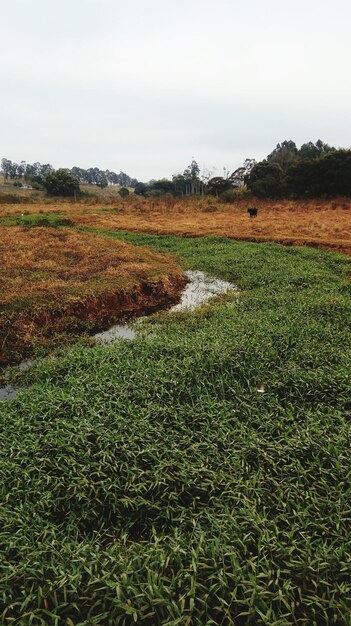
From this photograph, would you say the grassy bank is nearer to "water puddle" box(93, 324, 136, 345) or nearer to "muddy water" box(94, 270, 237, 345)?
"water puddle" box(93, 324, 136, 345)

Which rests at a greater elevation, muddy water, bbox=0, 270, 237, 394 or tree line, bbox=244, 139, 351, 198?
tree line, bbox=244, 139, 351, 198

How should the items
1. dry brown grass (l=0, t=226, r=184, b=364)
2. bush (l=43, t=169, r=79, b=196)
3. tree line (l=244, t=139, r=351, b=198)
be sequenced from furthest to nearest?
bush (l=43, t=169, r=79, b=196) < tree line (l=244, t=139, r=351, b=198) < dry brown grass (l=0, t=226, r=184, b=364)

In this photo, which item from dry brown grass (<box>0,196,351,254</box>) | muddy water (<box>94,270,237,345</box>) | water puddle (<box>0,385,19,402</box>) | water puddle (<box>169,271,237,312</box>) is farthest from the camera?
dry brown grass (<box>0,196,351,254</box>)

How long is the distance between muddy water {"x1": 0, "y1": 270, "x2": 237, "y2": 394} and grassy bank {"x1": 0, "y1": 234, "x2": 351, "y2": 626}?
3.15 feet

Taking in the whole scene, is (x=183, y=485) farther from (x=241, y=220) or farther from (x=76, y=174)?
(x=76, y=174)

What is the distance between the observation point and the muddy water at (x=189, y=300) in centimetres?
903

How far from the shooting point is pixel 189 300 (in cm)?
1418

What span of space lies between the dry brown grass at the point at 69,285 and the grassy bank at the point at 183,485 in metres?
2.59

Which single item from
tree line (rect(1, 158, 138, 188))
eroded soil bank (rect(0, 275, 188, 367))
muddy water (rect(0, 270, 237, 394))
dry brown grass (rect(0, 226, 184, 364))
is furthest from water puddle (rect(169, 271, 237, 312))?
tree line (rect(1, 158, 138, 188))

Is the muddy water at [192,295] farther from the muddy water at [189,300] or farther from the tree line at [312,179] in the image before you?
the tree line at [312,179]

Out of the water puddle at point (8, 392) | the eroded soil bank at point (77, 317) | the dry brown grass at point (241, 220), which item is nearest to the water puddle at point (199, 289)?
the eroded soil bank at point (77, 317)

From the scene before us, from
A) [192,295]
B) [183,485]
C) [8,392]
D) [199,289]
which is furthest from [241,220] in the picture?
[183,485]

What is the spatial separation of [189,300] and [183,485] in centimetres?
988

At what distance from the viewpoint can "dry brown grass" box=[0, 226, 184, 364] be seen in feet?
34.9
